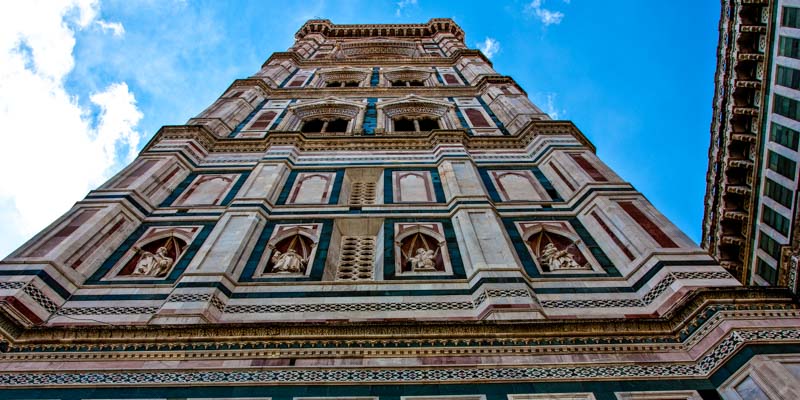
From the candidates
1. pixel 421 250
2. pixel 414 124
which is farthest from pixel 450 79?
pixel 421 250

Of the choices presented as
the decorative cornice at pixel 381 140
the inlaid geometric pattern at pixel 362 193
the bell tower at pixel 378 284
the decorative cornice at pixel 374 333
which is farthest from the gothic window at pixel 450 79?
the decorative cornice at pixel 374 333

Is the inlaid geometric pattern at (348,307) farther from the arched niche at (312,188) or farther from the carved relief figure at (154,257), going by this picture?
the arched niche at (312,188)

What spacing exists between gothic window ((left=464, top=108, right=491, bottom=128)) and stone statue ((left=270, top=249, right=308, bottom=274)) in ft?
27.0

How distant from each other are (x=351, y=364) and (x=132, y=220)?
5725 millimetres

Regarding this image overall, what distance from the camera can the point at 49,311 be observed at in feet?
23.2

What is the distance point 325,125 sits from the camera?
54.7ft

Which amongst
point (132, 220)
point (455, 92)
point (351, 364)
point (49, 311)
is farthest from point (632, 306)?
point (455, 92)

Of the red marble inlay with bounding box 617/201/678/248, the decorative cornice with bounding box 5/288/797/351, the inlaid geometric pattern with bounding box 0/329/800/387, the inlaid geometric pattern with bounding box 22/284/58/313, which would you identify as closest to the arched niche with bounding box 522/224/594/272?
the red marble inlay with bounding box 617/201/678/248

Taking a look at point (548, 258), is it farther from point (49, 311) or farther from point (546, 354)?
point (49, 311)

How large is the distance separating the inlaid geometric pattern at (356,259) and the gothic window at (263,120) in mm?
6837

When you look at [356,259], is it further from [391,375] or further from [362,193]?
[391,375]

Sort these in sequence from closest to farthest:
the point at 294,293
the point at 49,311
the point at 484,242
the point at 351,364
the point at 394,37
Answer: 1. the point at 351,364
2. the point at 49,311
3. the point at 294,293
4. the point at 484,242
5. the point at 394,37

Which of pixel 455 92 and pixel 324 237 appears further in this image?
pixel 455 92

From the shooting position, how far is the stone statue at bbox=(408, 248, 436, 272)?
27.2 feet
